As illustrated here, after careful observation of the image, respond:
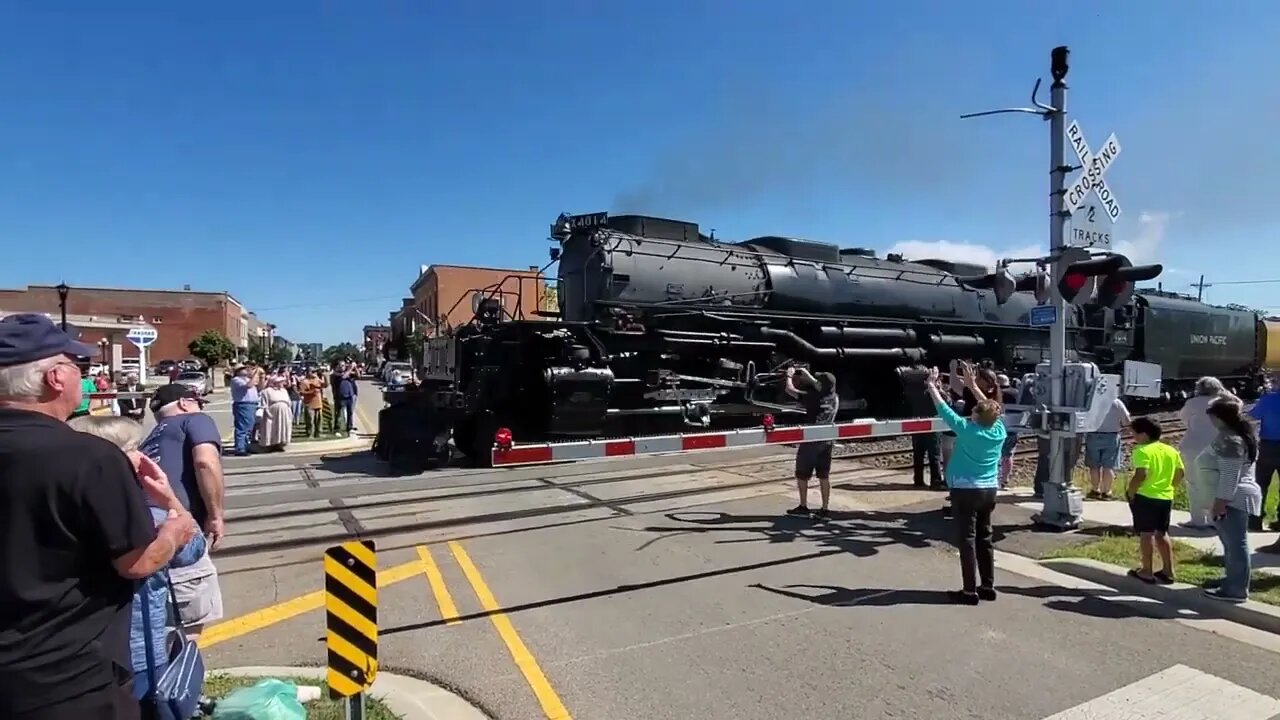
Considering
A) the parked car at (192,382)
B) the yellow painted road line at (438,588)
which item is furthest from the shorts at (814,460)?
the parked car at (192,382)

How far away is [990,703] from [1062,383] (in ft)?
15.5

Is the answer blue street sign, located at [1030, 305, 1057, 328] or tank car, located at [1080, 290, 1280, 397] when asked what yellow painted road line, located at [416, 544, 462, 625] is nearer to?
blue street sign, located at [1030, 305, 1057, 328]

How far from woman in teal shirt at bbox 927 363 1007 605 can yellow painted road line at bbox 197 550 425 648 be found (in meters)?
4.15

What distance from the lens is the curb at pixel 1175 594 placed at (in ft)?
16.5

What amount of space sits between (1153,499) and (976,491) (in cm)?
147

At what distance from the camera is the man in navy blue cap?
6.57 feet

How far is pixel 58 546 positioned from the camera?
205 centimetres

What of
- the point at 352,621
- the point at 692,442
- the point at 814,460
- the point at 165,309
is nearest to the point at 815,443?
the point at 814,460

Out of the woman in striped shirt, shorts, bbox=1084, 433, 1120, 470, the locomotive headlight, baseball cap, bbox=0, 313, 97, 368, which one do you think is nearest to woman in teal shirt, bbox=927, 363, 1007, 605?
the woman in striped shirt

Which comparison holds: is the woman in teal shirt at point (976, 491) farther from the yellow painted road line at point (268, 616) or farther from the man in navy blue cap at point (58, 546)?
the man in navy blue cap at point (58, 546)

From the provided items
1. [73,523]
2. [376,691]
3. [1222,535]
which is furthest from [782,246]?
[73,523]

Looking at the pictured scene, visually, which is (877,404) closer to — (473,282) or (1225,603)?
(1225,603)

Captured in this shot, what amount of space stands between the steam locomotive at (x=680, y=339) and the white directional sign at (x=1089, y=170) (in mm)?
1419

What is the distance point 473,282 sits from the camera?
5906cm
